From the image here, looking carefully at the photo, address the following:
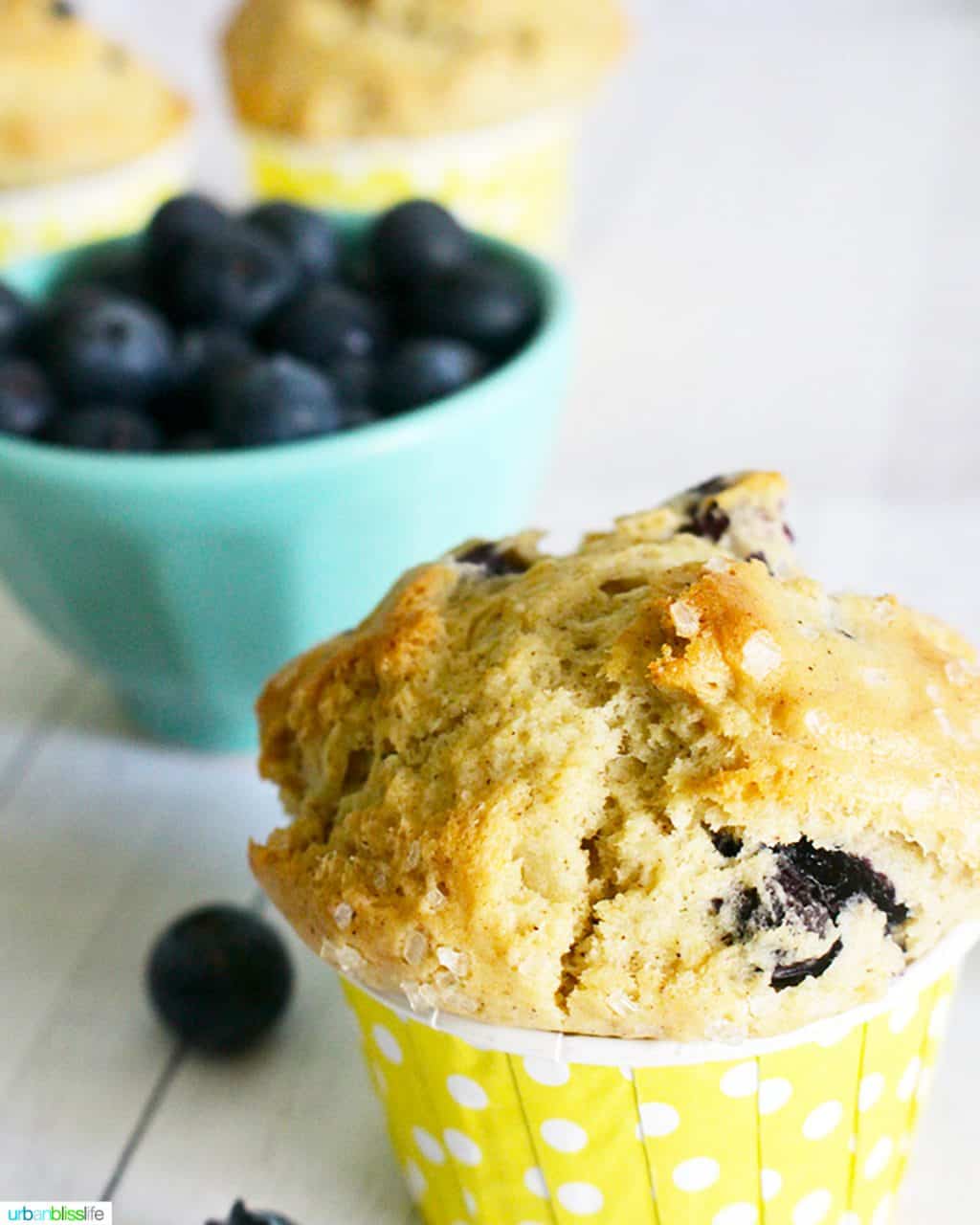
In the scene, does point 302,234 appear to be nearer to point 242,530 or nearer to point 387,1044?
point 242,530

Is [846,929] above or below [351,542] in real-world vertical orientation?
above

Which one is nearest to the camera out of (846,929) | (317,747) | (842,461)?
(846,929)

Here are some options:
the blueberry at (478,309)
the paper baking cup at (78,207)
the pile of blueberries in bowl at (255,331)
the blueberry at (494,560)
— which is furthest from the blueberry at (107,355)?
the paper baking cup at (78,207)

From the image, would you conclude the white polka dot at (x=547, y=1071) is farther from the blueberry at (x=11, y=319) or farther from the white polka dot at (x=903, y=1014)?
the blueberry at (x=11, y=319)

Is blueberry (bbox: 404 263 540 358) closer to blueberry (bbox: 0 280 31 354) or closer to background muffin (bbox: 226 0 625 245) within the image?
blueberry (bbox: 0 280 31 354)

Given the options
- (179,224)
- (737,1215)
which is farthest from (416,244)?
(737,1215)

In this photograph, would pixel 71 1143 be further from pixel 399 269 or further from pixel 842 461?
pixel 842 461

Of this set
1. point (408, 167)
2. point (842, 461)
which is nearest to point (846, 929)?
point (842, 461)
